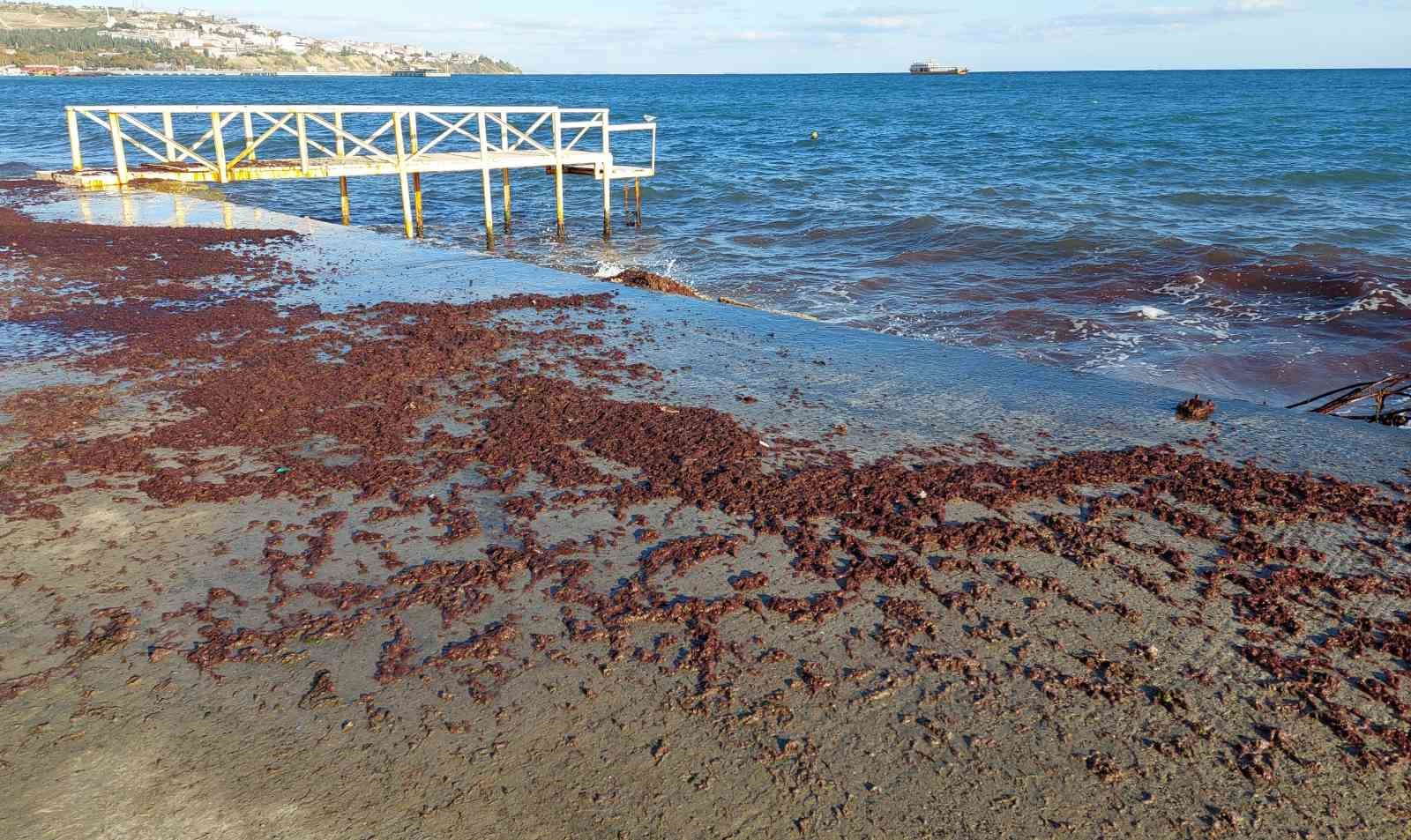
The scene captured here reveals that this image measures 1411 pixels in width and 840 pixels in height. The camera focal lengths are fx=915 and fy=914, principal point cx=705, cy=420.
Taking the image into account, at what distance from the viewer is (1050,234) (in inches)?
746

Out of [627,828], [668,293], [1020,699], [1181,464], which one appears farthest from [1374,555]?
[668,293]

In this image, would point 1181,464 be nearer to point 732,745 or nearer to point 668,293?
point 732,745

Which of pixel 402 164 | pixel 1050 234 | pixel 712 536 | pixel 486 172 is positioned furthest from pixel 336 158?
pixel 712 536

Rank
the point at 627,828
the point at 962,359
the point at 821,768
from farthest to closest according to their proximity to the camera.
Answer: the point at 962,359, the point at 821,768, the point at 627,828

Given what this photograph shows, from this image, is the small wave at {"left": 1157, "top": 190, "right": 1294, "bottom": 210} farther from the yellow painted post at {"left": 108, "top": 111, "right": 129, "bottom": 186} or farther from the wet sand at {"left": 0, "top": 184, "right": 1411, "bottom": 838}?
the yellow painted post at {"left": 108, "top": 111, "right": 129, "bottom": 186}

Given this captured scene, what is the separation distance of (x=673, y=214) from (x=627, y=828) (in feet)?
74.1

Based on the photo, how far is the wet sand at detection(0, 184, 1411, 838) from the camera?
8.96ft

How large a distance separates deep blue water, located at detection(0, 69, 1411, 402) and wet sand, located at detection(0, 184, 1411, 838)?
226 inches

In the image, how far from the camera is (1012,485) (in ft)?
16.2

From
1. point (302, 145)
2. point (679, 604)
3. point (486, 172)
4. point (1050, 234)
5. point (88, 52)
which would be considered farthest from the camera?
point (88, 52)

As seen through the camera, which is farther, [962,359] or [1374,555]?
[962,359]

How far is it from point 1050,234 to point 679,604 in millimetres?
17492

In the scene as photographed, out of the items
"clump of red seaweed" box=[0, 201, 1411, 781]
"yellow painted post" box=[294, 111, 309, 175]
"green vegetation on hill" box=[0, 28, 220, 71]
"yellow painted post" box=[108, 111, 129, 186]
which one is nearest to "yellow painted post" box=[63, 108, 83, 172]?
"yellow painted post" box=[108, 111, 129, 186]

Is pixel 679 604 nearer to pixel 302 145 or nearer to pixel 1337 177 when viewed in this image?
pixel 302 145
